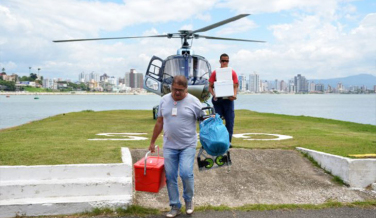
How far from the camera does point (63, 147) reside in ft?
32.2

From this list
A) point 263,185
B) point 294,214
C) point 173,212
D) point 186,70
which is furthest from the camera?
point 186,70

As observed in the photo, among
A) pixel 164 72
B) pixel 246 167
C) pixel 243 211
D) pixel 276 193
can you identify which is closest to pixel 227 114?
pixel 246 167

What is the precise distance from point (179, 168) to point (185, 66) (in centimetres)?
1294

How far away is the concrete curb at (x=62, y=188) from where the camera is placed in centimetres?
648

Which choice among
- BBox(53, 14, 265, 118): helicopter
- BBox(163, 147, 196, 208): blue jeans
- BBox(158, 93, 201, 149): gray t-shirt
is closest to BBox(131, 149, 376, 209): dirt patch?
BBox(163, 147, 196, 208): blue jeans

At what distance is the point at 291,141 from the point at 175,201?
246 inches

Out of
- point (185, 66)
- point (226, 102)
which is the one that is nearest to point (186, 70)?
point (185, 66)

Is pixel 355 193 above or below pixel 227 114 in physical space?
below

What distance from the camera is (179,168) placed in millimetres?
6059

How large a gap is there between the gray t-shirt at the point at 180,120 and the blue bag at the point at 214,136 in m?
0.34

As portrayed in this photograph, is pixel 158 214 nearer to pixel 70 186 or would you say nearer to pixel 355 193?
pixel 70 186

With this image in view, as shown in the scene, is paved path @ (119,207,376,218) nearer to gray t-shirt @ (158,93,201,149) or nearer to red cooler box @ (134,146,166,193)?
red cooler box @ (134,146,166,193)

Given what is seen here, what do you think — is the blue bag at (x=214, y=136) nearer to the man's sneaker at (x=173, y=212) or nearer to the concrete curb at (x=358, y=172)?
the man's sneaker at (x=173, y=212)

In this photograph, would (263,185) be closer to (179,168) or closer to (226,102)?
(226,102)
